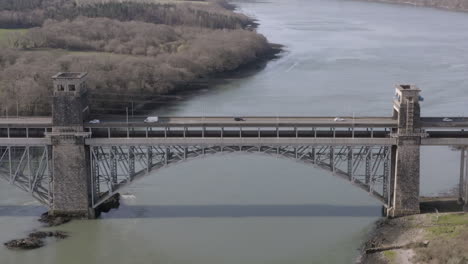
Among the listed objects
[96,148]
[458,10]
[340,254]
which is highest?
[458,10]

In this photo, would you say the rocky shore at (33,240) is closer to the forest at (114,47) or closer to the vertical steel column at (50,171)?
the vertical steel column at (50,171)

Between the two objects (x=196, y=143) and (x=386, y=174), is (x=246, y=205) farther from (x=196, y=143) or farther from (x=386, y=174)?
(x=386, y=174)

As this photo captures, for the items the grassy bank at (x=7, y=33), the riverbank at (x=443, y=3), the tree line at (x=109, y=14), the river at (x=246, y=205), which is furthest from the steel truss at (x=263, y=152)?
the riverbank at (x=443, y=3)

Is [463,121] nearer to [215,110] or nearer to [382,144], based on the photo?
[382,144]

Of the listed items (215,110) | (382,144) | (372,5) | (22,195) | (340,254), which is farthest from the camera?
(372,5)

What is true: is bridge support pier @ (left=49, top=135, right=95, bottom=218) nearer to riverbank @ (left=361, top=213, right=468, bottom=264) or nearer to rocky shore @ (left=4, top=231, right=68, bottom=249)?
rocky shore @ (left=4, top=231, right=68, bottom=249)

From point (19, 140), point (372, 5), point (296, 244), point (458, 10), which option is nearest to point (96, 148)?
point (19, 140)

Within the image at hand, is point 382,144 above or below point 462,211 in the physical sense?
above
